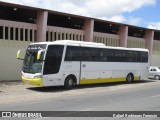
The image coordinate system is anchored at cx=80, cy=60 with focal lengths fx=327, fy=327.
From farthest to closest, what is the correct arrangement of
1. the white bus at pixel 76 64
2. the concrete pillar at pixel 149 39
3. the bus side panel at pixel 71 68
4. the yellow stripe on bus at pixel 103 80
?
the concrete pillar at pixel 149 39, the yellow stripe on bus at pixel 103 80, the bus side panel at pixel 71 68, the white bus at pixel 76 64

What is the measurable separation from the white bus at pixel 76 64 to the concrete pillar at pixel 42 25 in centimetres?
552

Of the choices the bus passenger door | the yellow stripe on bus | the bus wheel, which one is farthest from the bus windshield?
the yellow stripe on bus

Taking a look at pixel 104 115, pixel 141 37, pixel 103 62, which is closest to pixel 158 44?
pixel 141 37

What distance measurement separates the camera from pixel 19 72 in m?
26.3

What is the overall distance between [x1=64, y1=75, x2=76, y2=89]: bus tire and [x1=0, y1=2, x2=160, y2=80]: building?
6134mm

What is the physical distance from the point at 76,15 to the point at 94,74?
8.32 meters

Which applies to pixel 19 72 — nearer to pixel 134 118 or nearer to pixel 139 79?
pixel 139 79

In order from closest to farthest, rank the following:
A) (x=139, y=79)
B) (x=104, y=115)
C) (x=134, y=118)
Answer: (x=134, y=118), (x=104, y=115), (x=139, y=79)

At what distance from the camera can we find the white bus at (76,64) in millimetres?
19734

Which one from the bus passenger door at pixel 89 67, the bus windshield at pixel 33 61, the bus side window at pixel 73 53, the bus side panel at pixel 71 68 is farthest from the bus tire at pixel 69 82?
the bus windshield at pixel 33 61

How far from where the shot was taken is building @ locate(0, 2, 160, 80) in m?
25.3

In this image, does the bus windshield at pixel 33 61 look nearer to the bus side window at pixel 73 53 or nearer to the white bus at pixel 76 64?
the white bus at pixel 76 64

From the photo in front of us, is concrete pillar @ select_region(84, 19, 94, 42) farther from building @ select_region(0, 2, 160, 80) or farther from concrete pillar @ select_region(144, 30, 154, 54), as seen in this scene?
concrete pillar @ select_region(144, 30, 154, 54)

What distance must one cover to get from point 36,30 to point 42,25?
84 centimetres
